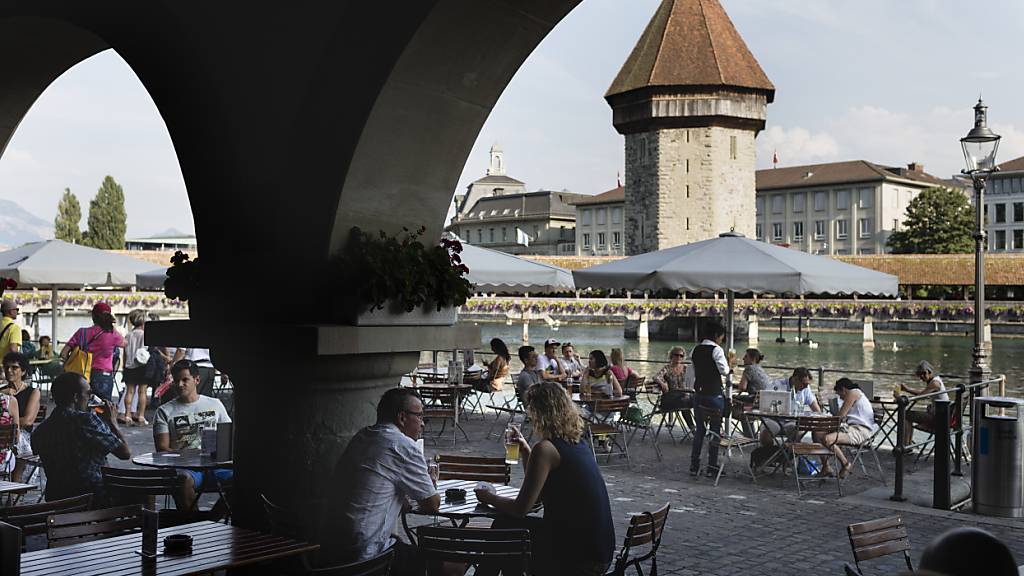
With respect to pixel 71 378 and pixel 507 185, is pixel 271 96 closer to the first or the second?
pixel 71 378

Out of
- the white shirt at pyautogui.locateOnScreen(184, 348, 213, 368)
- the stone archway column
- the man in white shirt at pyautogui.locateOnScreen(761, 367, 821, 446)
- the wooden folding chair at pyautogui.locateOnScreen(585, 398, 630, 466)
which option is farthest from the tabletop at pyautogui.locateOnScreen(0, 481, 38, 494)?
the white shirt at pyautogui.locateOnScreen(184, 348, 213, 368)

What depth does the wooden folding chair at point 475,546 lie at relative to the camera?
3900mm

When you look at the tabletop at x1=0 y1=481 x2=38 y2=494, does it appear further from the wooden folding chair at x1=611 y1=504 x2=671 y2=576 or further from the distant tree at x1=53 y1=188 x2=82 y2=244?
the distant tree at x1=53 y1=188 x2=82 y2=244

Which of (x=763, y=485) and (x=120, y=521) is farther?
(x=763, y=485)

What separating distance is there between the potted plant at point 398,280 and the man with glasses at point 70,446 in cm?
204

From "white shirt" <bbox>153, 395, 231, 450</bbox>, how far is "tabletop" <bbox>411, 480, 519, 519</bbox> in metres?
1.89

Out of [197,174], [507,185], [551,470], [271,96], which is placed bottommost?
[551,470]

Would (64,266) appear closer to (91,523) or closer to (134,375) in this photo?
(134,375)

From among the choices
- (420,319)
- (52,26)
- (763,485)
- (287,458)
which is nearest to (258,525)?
(287,458)

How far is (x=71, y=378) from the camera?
17.7 ft

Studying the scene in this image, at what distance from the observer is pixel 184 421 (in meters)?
6.30

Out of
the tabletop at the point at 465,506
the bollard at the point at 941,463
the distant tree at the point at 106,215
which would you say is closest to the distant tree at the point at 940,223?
the distant tree at the point at 106,215

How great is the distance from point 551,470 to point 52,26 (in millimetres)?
3402

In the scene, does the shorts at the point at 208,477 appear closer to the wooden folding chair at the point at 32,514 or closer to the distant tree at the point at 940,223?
the wooden folding chair at the point at 32,514
